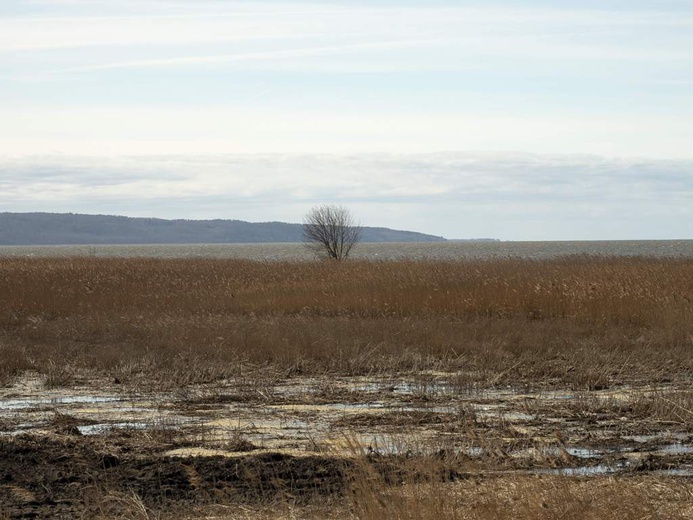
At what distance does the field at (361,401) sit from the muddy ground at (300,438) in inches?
1.3

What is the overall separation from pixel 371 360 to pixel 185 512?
756cm

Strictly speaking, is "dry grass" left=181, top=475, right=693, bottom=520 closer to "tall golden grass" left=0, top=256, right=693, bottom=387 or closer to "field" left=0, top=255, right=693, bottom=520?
"field" left=0, top=255, right=693, bottom=520

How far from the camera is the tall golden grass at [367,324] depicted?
44.2 feet

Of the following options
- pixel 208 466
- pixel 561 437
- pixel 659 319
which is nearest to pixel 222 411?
pixel 208 466

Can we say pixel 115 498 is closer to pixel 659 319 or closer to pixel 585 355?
pixel 585 355

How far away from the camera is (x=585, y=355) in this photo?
13.5m

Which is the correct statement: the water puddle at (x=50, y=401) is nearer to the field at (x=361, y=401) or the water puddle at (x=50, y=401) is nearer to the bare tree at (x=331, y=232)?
the field at (x=361, y=401)

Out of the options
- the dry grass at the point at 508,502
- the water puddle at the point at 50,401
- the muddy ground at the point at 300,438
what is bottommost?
the water puddle at the point at 50,401

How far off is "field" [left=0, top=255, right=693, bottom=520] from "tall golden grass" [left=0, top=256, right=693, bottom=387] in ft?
0.21

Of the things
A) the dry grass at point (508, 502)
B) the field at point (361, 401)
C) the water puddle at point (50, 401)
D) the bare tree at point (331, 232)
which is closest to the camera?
the dry grass at point (508, 502)

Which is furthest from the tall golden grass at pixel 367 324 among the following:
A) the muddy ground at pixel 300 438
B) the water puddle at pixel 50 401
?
A: the muddy ground at pixel 300 438

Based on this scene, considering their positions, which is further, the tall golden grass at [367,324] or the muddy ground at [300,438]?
the tall golden grass at [367,324]

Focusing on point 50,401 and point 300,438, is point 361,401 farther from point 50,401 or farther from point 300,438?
point 50,401

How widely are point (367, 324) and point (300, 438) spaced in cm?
928
